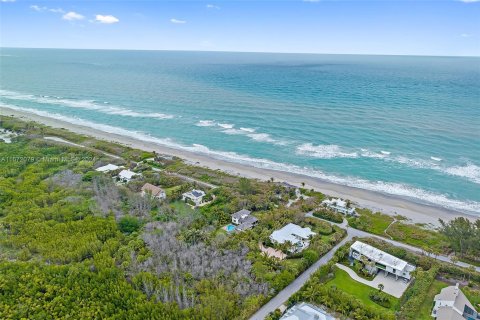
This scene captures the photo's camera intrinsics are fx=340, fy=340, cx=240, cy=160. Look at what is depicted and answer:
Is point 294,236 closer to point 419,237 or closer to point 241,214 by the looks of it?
point 241,214

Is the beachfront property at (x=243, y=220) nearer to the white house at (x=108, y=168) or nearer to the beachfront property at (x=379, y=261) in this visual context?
the beachfront property at (x=379, y=261)

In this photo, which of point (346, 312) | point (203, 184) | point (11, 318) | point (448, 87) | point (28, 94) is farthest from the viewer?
point (448, 87)

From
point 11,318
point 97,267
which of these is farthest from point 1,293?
point 97,267

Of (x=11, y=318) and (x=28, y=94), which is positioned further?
(x=28, y=94)

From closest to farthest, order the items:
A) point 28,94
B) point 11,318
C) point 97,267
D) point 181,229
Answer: point 11,318 < point 97,267 < point 181,229 < point 28,94

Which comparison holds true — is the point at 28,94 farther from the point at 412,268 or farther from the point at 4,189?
the point at 412,268

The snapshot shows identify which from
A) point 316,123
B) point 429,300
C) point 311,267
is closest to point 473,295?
point 429,300
